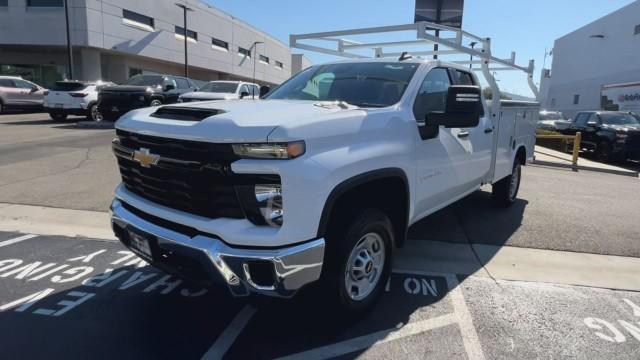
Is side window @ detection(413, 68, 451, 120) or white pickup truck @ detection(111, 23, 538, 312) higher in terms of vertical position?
side window @ detection(413, 68, 451, 120)

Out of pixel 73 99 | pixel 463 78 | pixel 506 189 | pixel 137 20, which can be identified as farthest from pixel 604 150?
pixel 137 20

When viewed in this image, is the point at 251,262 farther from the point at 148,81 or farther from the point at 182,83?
the point at 182,83

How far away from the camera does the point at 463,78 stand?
4.89 meters

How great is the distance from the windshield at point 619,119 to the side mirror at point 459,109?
554 inches

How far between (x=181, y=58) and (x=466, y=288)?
140ft

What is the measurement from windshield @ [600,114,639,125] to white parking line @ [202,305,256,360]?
50.9 ft

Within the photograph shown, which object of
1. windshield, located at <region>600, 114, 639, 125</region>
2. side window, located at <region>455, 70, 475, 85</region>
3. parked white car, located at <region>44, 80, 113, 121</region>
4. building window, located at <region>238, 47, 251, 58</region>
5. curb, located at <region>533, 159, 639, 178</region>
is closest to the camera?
side window, located at <region>455, 70, 475, 85</region>

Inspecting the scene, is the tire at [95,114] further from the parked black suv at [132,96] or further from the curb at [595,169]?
the curb at [595,169]

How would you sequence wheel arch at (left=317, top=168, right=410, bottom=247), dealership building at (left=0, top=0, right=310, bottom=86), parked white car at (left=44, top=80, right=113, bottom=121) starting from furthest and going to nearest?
dealership building at (left=0, top=0, right=310, bottom=86) → parked white car at (left=44, top=80, right=113, bottom=121) → wheel arch at (left=317, top=168, right=410, bottom=247)

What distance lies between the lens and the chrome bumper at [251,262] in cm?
240

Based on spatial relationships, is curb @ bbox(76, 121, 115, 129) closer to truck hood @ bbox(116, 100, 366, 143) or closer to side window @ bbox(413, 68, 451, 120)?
truck hood @ bbox(116, 100, 366, 143)

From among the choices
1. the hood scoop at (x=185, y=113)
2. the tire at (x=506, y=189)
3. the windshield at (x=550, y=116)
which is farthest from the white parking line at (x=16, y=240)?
the windshield at (x=550, y=116)

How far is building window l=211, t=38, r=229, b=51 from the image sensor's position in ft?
155

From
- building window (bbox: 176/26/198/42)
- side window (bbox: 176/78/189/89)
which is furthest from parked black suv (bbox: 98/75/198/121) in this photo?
building window (bbox: 176/26/198/42)
